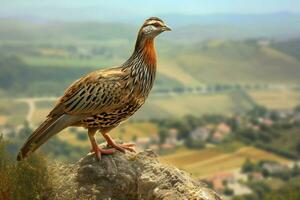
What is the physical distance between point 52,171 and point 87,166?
1.89ft

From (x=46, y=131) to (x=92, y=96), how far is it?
0.81m

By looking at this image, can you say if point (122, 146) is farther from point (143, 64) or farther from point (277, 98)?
point (277, 98)

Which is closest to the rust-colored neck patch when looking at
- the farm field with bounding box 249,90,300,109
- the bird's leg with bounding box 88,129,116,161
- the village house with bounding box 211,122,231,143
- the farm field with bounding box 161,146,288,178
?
the bird's leg with bounding box 88,129,116,161

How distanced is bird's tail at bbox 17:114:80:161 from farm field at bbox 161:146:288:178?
6436 cm

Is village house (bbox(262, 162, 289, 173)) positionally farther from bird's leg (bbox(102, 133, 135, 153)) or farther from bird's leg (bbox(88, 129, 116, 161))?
bird's leg (bbox(88, 129, 116, 161))

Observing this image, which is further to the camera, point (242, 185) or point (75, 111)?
point (242, 185)

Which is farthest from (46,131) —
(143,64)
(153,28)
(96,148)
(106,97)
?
(153,28)

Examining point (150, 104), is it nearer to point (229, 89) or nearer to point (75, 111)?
point (229, 89)

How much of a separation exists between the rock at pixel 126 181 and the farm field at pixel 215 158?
63.7 m

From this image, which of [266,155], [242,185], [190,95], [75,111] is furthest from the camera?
[190,95]

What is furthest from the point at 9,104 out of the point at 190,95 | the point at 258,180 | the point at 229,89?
the point at 258,180

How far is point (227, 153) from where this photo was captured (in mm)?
83125

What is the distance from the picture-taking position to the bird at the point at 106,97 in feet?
28.8

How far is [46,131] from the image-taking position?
8.86 m
